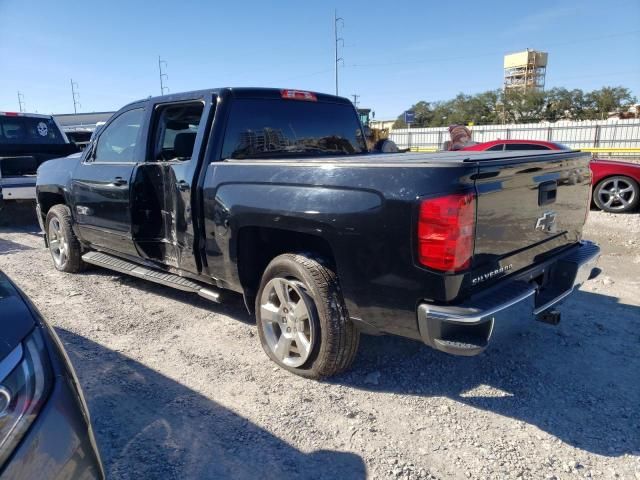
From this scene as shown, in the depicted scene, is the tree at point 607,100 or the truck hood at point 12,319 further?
the tree at point 607,100

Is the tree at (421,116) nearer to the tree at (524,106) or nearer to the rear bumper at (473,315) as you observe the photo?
the tree at (524,106)

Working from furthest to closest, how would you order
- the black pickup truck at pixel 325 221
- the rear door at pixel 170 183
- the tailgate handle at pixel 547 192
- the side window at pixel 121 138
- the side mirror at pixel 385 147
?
the side mirror at pixel 385 147
the side window at pixel 121 138
the rear door at pixel 170 183
the tailgate handle at pixel 547 192
the black pickup truck at pixel 325 221

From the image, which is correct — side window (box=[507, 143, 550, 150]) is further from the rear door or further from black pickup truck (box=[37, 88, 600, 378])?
the rear door

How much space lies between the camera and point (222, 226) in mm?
3477

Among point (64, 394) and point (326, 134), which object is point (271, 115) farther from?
point (64, 394)

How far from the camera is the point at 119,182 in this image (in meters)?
4.44

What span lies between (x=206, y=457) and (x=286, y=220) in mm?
1413

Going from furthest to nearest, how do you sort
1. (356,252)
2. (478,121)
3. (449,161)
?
(478,121) < (356,252) < (449,161)

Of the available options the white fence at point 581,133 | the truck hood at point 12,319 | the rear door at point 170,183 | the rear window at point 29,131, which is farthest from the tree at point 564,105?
the truck hood at point 12,319

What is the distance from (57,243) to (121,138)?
2020 millimetres

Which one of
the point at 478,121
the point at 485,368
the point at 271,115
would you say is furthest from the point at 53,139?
the point at 478,121

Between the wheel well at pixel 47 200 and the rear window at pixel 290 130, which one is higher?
the rear window at pixel 290 130

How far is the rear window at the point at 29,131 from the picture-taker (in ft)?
31.2

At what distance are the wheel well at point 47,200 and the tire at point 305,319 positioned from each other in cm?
397
